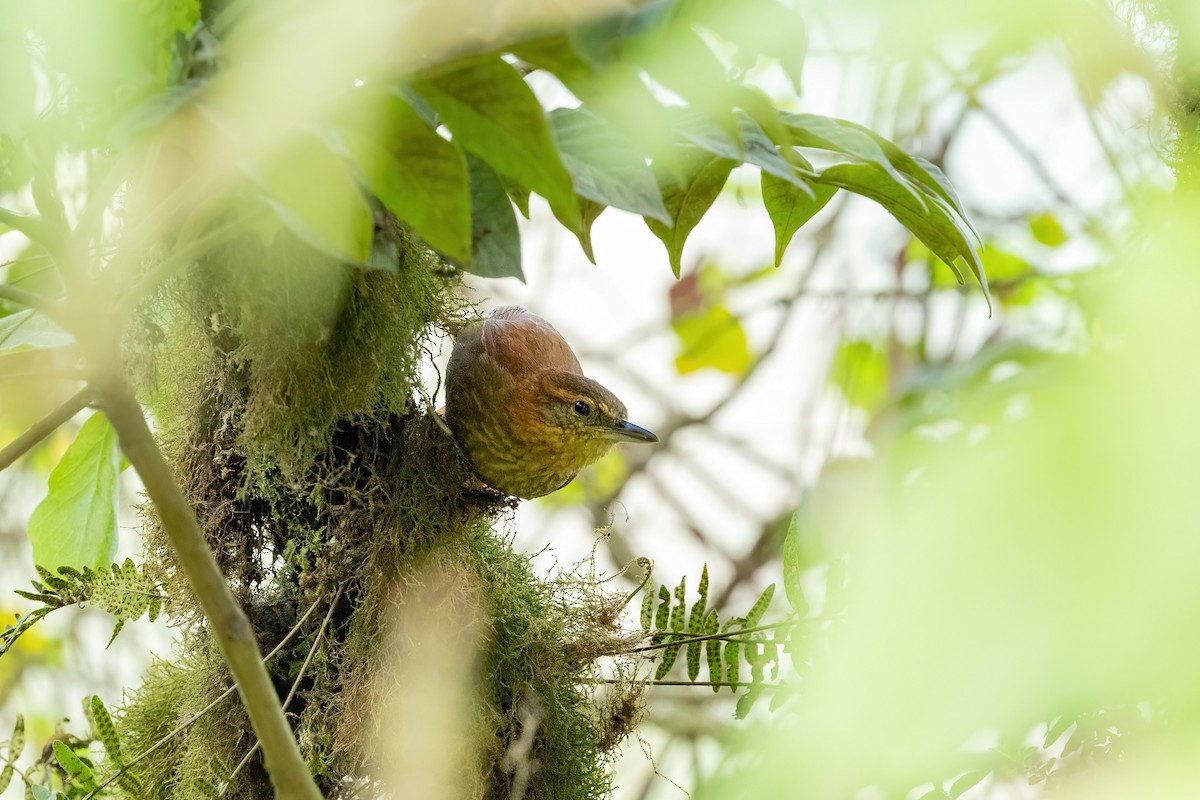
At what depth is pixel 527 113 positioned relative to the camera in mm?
674

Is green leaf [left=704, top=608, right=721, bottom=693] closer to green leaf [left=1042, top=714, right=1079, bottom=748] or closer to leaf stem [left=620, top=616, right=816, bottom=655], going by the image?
leaf stem [left=620, top=616, right=816, bottom=655]

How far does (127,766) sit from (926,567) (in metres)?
1.05

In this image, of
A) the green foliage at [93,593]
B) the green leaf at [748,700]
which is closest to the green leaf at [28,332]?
the green foliage at [93,593]

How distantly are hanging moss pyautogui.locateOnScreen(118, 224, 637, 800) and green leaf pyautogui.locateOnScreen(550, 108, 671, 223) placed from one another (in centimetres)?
36

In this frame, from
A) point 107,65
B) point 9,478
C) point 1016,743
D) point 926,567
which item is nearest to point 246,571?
point 107,65

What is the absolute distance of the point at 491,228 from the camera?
2.87 feet

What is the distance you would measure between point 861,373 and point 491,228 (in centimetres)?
233

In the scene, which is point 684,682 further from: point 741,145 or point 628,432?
point 741,145

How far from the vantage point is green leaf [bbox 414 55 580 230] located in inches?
26.5

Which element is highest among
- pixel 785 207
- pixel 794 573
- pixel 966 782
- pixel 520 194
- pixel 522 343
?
pixel 522 343

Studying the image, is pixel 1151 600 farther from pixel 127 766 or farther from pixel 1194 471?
pixel 127 766

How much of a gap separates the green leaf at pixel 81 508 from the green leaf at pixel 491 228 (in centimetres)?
78

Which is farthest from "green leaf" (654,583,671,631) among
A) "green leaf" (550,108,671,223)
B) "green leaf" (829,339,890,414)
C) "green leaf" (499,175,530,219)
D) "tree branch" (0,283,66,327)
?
"green leaf" (829,339,890,414)

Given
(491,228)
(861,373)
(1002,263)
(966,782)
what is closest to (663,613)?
(966,782)
